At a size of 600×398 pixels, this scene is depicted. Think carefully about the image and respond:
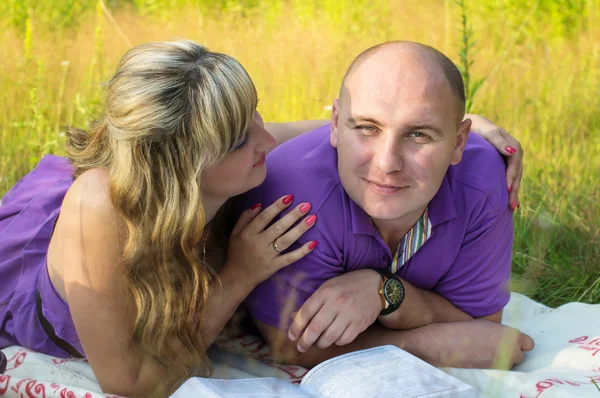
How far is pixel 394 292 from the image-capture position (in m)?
3.02

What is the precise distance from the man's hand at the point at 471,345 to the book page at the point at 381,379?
30 cm

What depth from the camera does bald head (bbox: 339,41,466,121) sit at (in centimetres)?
283

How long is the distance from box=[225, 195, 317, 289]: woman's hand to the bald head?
0.52m

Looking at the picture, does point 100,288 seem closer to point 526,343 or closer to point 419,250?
point 419,250

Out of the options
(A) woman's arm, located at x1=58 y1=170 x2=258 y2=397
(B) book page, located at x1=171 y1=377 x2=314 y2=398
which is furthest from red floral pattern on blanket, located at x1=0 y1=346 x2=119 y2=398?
(B) book page, located at x1=171 y1=377 x2=314 y2=398

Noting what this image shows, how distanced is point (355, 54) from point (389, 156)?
340 cm

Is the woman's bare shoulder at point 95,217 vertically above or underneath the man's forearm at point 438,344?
above

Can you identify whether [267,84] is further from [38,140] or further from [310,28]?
[38,140]

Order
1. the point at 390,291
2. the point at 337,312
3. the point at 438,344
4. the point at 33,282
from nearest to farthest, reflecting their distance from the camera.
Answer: the point at 337,312, the point at 390,291, the point at 438,344, the point at 33,282

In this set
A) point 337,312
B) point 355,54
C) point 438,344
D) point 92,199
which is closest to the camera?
point 92,199

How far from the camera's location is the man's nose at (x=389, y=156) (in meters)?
2.73

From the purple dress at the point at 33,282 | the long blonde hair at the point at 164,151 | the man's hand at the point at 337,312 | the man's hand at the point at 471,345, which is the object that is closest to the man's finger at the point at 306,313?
the man's hand at the point at 337,312

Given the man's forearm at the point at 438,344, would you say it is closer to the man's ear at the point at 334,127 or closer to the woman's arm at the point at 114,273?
the woman's arm at the point at 114,273

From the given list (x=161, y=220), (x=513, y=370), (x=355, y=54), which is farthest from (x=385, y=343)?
(x=355, y=54)
